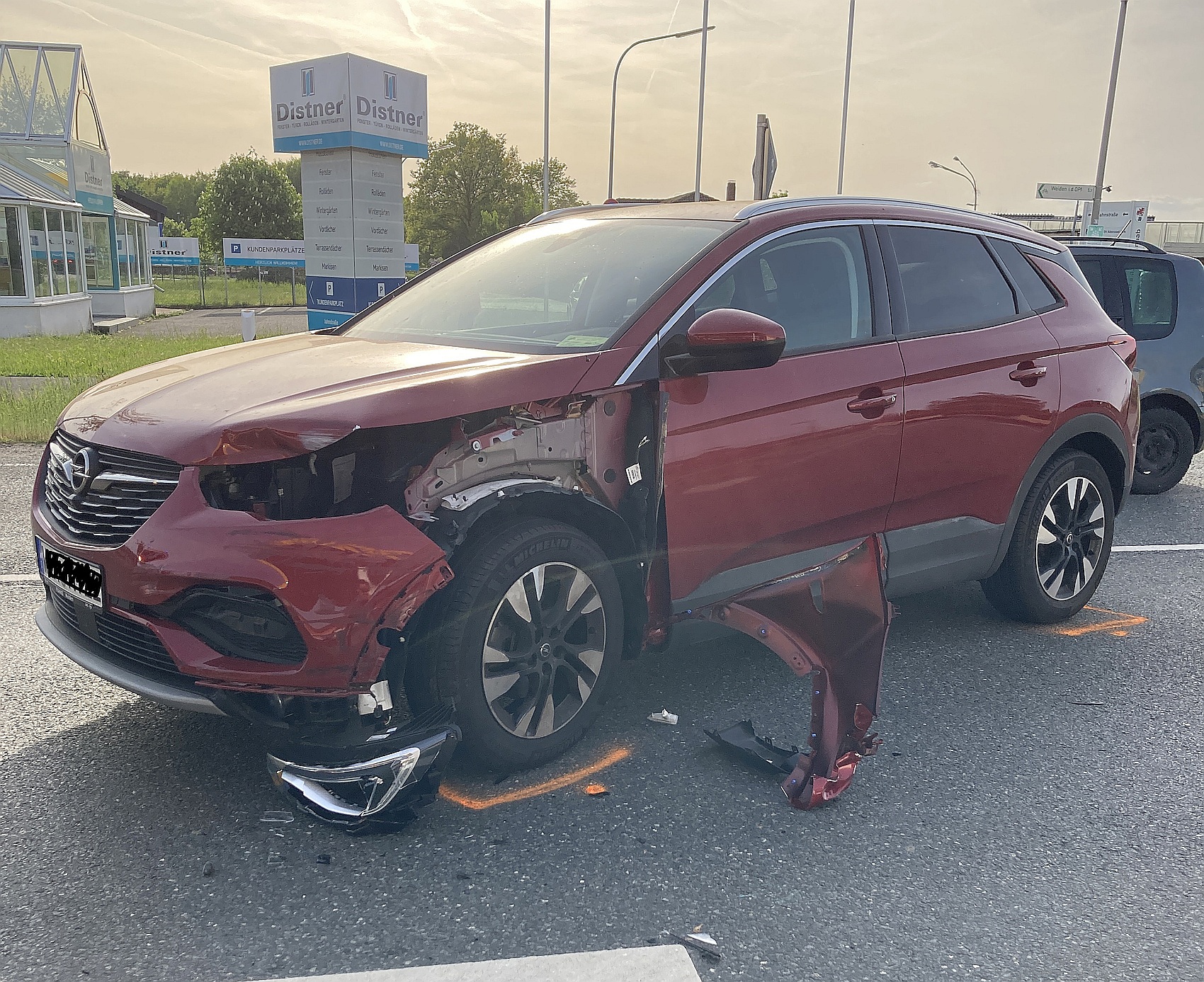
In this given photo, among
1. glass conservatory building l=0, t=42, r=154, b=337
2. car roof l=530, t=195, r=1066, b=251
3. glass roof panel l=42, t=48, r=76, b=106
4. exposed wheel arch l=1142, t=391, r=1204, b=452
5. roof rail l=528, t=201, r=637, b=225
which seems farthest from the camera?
glass roof panel l=42, t=48, r=76, b=106

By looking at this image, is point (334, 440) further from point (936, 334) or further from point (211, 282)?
point (211, 282)

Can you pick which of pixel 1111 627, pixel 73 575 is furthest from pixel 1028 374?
pixel 73 575

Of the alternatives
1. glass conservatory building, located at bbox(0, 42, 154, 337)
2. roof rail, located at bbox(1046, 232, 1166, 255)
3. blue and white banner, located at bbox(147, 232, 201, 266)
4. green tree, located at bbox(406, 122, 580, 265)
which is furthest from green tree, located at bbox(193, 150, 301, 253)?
roof rail, located at bbox(1046, 232, 1166, 255)

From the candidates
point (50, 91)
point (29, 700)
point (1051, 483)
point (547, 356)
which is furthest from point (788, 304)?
point (50, 91)

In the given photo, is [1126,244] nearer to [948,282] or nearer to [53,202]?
[948,282]

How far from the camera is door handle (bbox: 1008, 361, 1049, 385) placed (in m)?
4.53

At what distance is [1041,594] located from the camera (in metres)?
4.96

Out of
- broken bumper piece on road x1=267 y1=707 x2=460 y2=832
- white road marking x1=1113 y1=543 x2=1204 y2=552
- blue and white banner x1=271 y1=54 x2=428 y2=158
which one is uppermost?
blue and white banner x1=271 y1=54 x2=428 y2=158

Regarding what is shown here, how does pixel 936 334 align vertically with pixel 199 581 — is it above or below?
above

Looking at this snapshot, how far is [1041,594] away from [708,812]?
256 centimetres

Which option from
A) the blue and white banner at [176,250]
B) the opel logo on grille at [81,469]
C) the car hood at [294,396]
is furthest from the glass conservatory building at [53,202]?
the opel logo on grille at [81,469]

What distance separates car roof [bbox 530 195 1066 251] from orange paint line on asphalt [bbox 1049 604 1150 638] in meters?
1.88

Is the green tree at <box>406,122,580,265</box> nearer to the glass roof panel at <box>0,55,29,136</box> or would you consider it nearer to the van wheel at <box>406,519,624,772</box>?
the glass roof panel at <box>0,55,29,136</box>

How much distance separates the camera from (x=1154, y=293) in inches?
326
